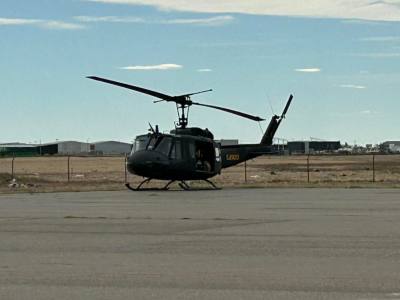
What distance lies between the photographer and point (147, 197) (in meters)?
26.3

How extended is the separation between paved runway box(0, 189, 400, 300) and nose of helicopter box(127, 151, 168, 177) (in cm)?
883

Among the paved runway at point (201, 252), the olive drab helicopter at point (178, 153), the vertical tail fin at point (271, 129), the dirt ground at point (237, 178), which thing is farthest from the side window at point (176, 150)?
the paved runway at point (201, 252)

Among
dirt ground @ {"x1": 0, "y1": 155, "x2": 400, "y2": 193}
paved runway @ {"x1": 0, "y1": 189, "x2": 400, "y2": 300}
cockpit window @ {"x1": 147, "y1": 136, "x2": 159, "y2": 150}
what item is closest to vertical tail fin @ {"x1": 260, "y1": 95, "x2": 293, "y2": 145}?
dirt ground @ {"x1": 0, "y1": 155, "x2": 400, "y2": 193}

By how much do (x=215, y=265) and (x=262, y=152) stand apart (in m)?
25.7

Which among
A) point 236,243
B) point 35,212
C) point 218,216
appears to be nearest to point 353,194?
point 218,216

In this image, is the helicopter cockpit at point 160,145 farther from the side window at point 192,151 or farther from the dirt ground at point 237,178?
the dirt ground at point 237,178

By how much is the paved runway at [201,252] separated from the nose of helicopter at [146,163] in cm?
883

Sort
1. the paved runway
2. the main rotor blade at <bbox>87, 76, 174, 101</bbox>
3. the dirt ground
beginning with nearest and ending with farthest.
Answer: the paved runway
the main rotor blade at <bbox>87, 76, 174, 101</bbox>
the dirt ground

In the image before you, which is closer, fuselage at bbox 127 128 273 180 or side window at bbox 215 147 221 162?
fuselage at bbox 127 128 273 180

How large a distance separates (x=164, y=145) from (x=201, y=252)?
19.5m

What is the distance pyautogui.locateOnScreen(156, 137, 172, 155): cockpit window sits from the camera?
30875 millimetres

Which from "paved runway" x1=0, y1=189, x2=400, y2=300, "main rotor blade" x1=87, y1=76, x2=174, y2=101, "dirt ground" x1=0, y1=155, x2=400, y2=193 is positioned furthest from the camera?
"dirt ground" x1=0, y1=155, x2=400, y2=193

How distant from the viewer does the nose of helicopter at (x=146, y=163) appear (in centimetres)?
3034

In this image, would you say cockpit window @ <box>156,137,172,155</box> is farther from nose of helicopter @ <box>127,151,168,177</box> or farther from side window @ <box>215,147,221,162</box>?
side window @ <box>215,147,221,162</box>
